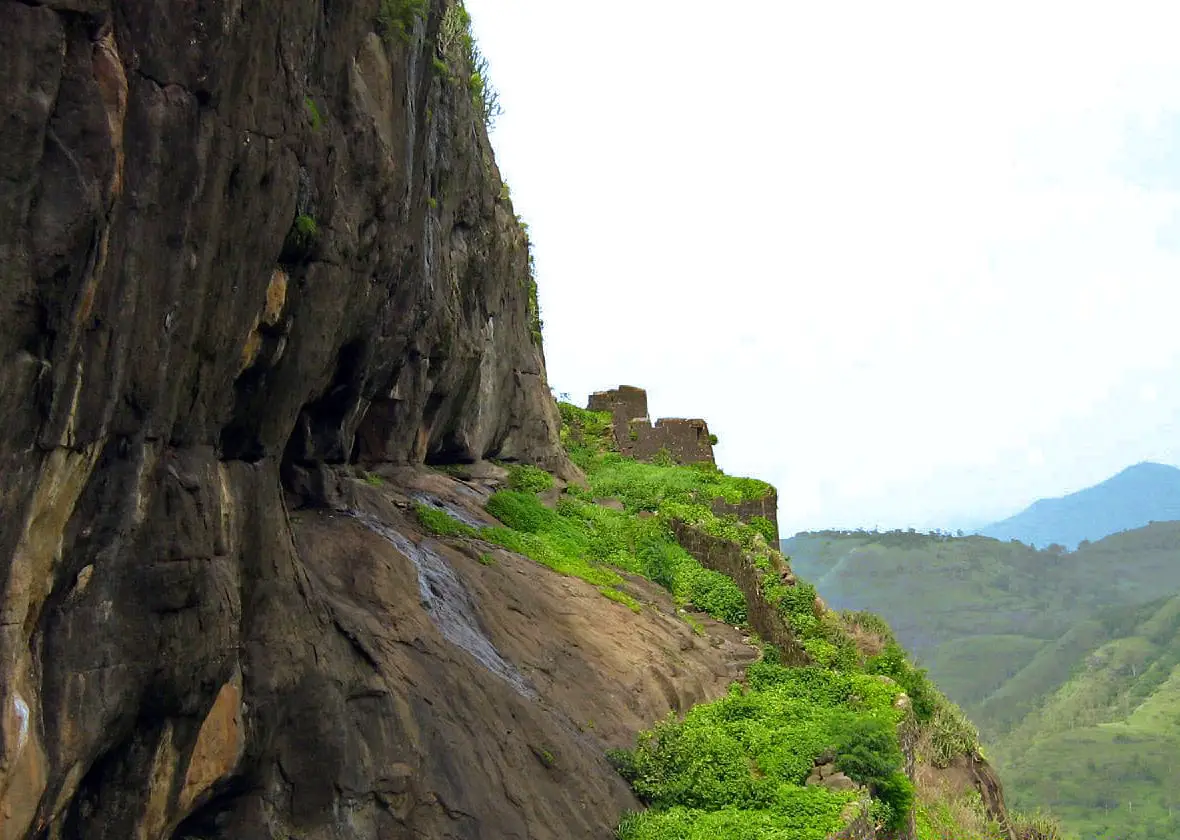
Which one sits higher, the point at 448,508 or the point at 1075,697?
the point at 448,508

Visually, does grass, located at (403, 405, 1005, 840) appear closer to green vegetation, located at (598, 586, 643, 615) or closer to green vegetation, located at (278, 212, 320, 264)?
green vegetation, located at (598, 586, 643, 615)

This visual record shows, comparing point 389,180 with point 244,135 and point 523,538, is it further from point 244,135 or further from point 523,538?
point 523,538

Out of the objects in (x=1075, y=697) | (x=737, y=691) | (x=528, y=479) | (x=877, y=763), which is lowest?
(x=1075, y=697)

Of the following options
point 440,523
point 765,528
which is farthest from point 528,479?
point 440,523

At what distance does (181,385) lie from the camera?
8164 mm

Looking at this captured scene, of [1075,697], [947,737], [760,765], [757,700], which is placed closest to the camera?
[760,765]

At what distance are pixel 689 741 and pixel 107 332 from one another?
10498mm

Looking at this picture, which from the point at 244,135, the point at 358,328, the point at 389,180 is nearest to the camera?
the point at 244,135

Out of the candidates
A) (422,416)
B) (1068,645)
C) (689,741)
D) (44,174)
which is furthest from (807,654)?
(1068,645)

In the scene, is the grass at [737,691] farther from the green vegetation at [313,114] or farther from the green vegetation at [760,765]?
the green vegetation at [313,114]

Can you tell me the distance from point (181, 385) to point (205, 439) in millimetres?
991

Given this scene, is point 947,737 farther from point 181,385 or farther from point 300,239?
point 181,385

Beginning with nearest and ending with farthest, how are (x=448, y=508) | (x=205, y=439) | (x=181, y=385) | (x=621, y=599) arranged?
(x=181, y=385)
(x=205, y=439)
(x=621, y=599)
(x=448, y=508)

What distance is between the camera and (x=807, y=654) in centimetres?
1955
